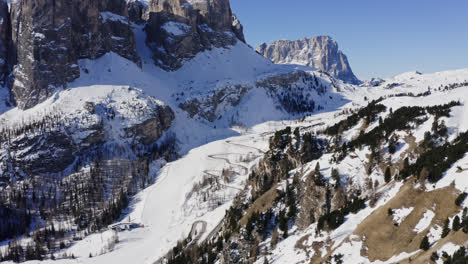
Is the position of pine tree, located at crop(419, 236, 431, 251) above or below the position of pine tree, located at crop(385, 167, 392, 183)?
below

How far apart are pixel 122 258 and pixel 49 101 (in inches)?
5505

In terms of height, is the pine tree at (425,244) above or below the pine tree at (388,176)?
below

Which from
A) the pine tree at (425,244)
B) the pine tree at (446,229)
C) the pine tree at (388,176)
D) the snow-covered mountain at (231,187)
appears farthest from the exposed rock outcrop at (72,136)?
the pine tree at (446,229)

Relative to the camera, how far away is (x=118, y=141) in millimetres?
181375

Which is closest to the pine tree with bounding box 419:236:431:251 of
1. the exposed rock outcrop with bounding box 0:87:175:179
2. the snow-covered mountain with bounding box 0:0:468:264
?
the snow-covered mountain with bounding box 0:0:468:264

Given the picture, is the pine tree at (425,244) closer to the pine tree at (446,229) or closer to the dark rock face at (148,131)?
the pine tree at (446,229)

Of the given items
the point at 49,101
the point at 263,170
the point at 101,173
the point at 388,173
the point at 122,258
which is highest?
the point at 49,101

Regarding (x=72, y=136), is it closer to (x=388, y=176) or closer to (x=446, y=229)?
(x=388, y=176)

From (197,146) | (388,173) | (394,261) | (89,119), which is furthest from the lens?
(197,146)

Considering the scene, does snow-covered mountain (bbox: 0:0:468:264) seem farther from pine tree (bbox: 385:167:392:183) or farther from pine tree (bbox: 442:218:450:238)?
pine tree (bbox: 442:218:450:238)

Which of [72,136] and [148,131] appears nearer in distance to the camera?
[72,136]

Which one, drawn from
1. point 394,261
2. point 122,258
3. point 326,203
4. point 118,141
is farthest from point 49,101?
point 394,261

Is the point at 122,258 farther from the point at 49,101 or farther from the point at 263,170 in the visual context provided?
the point at 49,101

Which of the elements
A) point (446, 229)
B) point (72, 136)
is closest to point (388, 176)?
point (446, 229)
